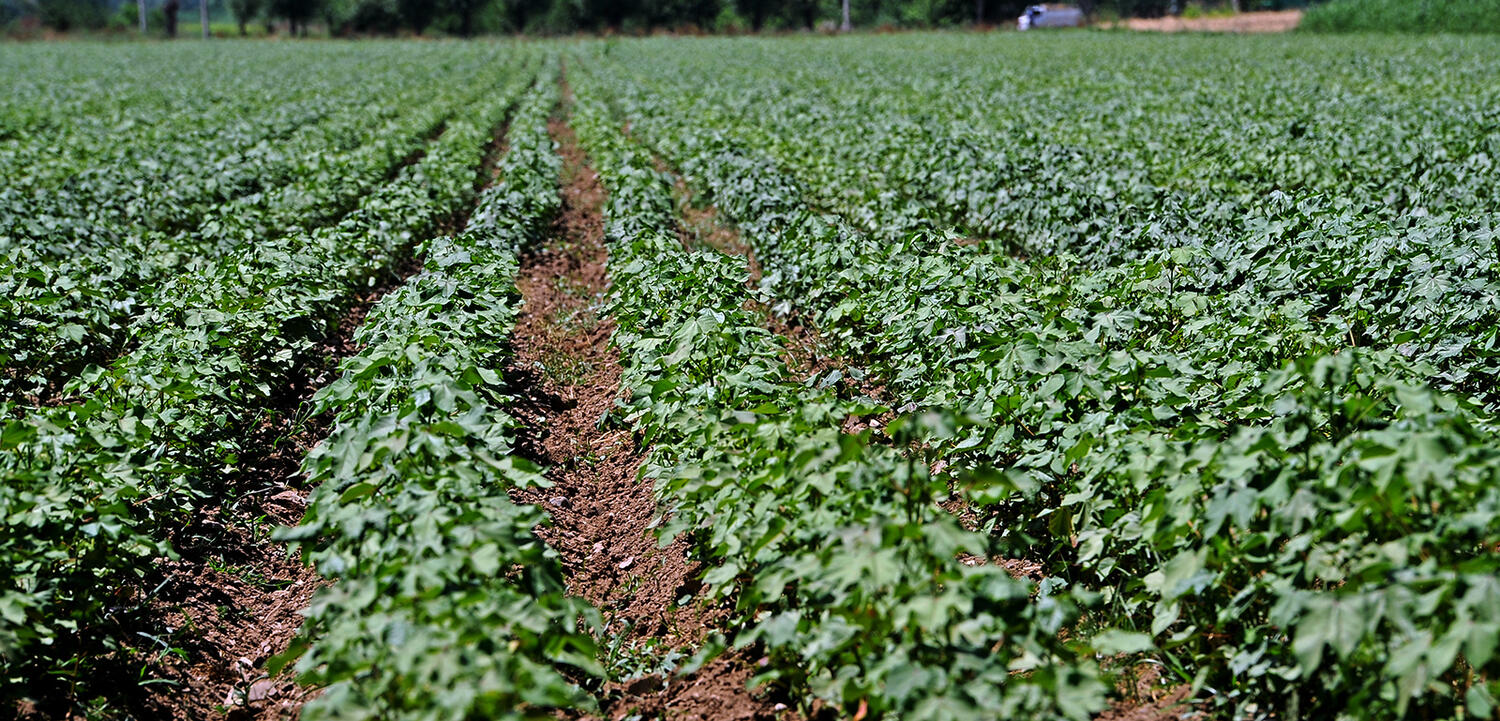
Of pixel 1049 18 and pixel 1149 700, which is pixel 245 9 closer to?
pixel 1049 18

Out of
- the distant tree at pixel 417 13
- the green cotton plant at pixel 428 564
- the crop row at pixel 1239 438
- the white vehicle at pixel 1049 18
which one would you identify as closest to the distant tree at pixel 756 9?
the white vehicle at pixel 1049 18

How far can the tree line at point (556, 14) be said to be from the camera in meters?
68.7

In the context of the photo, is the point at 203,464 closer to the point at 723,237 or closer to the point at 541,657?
the point at 541,657

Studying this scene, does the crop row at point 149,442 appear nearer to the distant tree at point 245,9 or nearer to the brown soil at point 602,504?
the brown soil at point 602,504

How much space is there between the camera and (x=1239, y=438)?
2994mm

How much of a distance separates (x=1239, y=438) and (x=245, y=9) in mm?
80712

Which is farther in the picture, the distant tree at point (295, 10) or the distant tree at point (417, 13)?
the distant tree at point (295, 10)

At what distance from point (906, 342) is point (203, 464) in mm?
3354

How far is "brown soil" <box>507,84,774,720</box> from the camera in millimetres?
3820

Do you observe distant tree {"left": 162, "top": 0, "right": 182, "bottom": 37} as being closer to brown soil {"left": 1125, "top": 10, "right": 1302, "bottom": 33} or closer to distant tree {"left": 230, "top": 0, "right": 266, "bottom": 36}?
distant tree {"left": 230, "top": 0, "right": 266, "bottom": 36}

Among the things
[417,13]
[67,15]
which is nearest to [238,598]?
[417,13]

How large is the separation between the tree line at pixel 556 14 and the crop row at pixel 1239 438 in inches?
2487

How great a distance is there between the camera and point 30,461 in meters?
3.73

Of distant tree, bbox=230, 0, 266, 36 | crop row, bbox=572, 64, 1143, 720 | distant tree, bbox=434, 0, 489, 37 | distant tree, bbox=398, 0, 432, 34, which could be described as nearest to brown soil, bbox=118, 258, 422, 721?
crop row, bbox=572, 64, 1143, 720
